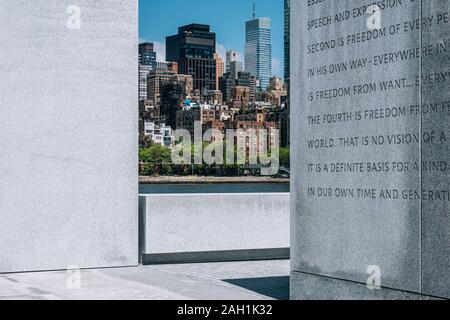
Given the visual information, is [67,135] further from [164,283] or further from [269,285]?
[269,285]

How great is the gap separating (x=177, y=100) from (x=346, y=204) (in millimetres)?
166625

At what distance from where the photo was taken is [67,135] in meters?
10.3

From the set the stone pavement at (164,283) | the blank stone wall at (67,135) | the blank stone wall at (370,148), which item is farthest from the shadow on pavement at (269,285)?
the blank stone wall at (67,135)

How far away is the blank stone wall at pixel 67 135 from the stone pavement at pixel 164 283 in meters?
0.42

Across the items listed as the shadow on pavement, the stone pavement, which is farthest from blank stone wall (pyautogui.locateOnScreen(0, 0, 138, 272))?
the shadow on pavement

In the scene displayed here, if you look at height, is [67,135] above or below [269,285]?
above

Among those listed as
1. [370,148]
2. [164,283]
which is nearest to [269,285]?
[164,283]

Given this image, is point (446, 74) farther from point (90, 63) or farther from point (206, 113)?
point (206, 113)

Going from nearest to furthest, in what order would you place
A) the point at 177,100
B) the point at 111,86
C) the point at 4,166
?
the point at 4,166 → the point at 111,86 → the point at 177,100

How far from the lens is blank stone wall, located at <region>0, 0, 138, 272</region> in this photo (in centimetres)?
1006

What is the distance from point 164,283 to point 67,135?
252 centimetres

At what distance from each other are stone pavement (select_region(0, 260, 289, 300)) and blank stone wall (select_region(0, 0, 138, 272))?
1.37 feet
